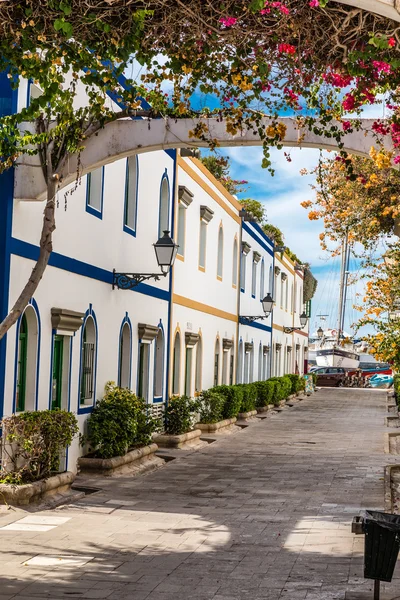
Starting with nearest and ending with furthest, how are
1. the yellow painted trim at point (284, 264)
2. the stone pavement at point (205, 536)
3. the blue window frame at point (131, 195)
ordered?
1. the stone pavement at point (205, 536)
2. the blue window frame at point (131, 195)
3. the yellow painted trim at point (284, 264)

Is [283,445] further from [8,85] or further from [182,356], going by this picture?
[8,85]

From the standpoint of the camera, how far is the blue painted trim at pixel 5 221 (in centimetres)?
1198

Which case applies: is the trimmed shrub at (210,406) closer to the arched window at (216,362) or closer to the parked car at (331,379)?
the arched window at (216,362)

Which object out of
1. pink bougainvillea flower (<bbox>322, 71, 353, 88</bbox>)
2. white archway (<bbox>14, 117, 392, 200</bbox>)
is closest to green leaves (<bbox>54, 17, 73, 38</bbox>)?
pink bougainvillea flower (<bbox>322, 71, 353, 88</bbox>)

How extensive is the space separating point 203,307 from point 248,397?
586cm

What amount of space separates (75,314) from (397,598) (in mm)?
8073

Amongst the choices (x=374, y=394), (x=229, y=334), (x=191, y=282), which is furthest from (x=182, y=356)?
(x=374, y=394)

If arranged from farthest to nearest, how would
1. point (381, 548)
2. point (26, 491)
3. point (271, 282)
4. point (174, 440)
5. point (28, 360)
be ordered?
point (271, 282)
point (174, 440)
point (28, 360)
point (26, 491)
point (381, 548)

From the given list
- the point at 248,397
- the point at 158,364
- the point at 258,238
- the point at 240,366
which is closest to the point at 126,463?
the point at 158,364

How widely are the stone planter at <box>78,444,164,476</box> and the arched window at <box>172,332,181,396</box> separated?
205 inches

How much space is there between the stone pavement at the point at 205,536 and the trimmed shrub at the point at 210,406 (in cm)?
534

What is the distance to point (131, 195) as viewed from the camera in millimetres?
18156

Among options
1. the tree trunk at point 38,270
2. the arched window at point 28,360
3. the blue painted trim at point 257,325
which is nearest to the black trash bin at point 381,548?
the tree trunk at point 38,270

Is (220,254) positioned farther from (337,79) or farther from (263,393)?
(337,79)
